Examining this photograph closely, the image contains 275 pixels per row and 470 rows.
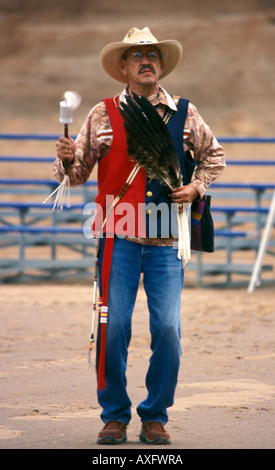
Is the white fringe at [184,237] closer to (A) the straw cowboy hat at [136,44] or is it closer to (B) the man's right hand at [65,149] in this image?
(B) the man's right hand at [65,149]

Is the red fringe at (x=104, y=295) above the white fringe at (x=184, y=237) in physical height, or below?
below

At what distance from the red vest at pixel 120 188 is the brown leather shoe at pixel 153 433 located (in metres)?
0.93

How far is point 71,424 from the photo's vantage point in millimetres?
4938

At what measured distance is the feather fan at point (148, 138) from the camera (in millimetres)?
4539

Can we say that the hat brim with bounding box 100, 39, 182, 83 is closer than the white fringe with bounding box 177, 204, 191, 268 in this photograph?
No

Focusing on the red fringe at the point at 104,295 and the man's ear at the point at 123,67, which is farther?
the man's ear at the point at 123,67

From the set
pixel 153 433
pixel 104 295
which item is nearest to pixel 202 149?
pixel 104 295

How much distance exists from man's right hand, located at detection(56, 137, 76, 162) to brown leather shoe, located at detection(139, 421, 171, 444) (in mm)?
1353

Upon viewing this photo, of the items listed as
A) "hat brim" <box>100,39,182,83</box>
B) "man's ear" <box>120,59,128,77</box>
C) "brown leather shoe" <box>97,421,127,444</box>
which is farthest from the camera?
"man's ear" <box>120,59,128,77</box>

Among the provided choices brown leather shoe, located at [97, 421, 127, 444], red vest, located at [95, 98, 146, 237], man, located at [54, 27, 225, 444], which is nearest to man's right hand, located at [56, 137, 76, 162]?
man, located at [54, 27, 225, 444]

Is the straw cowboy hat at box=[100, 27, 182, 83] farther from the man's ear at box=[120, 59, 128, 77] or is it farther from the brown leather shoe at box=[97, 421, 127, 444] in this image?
the brown leather shoe at box=[97, 421, 127, 444]

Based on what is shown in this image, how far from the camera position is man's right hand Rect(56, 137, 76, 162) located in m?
4.49

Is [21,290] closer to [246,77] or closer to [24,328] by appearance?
[24,328]

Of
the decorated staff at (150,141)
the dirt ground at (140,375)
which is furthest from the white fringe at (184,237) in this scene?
the dirt ground at (140,375)
